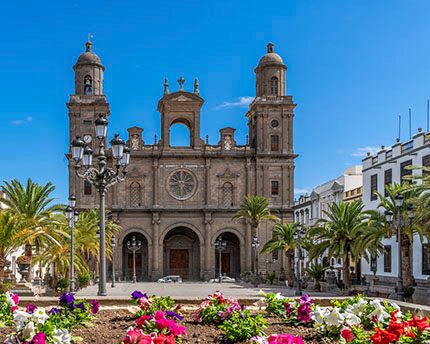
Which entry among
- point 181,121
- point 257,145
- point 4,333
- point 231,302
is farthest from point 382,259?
point 4,333

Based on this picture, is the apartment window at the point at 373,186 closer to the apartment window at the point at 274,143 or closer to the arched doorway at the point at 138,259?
the apartment window at the point at 274,143

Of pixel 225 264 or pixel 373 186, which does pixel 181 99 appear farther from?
pixel 373 186

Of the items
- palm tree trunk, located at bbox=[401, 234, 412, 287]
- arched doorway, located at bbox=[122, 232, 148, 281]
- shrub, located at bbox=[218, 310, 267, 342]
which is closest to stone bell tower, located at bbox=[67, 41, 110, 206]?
arched doorway, located at bbox=[122, 232, 148, 281]

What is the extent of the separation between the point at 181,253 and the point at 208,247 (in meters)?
4.93

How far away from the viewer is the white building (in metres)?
40.2

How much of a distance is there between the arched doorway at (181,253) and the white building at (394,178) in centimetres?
2377

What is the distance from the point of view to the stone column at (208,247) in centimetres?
6719

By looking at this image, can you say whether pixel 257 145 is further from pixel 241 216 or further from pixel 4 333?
pixel 4 333

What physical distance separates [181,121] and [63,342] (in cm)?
6181

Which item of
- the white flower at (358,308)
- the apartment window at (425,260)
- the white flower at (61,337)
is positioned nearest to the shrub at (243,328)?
the white flower at (358,308)

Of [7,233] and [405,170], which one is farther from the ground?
[405,170]

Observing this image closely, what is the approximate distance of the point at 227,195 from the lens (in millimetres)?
69500

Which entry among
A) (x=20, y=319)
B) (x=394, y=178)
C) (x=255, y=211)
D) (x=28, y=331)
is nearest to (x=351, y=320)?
(x=28, y=331)

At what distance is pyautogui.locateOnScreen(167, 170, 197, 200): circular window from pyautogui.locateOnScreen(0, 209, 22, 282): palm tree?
42.2 m
